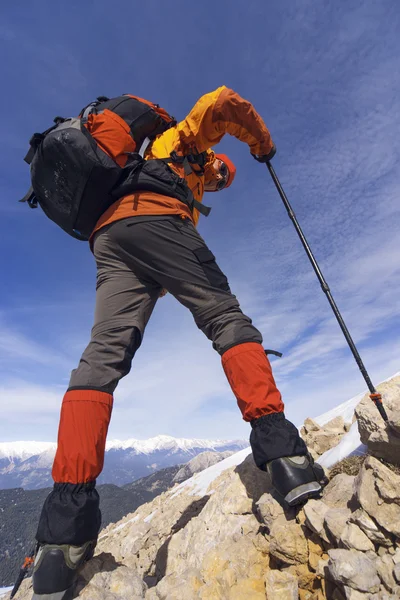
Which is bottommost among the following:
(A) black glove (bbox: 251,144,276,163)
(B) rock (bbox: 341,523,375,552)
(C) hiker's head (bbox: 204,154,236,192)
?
(B) rock (bbox: 341,523,375,552)

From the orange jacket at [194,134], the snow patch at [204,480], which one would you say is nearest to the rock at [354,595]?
the orange jacket at [194,134]

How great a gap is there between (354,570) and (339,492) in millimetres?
912

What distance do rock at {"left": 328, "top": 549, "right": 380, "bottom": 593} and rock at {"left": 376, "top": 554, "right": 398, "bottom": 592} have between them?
30 millimetres

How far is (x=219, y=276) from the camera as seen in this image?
11.2 feet

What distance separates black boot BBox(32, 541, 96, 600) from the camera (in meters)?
2.19

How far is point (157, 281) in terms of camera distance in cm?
346

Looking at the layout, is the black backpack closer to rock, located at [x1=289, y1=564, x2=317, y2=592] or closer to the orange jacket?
the orange jacket

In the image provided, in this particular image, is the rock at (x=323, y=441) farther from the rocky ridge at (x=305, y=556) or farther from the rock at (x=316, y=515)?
the rock at (x=316, y=515)

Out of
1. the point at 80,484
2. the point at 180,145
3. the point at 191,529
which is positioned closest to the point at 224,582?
the point at 80,484

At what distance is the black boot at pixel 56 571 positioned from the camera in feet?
7.20

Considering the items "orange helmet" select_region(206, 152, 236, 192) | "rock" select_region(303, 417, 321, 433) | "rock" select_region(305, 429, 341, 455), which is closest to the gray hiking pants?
"orange helmet" select_region(206, 152, 236, 192)

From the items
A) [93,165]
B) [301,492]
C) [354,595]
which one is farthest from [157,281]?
[354,595]

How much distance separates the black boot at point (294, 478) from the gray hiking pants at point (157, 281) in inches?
42.9

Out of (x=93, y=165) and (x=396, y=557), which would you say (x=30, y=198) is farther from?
(x=396, y=557)
